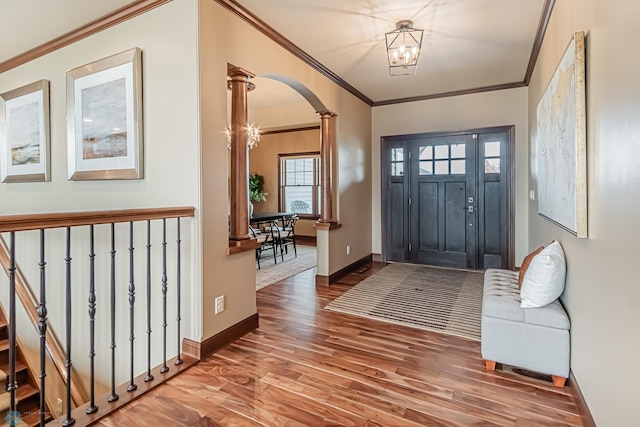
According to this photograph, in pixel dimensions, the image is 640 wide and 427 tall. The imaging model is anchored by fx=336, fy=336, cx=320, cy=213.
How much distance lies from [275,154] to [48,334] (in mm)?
5592

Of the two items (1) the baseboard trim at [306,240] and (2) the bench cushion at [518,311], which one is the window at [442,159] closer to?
(2) the bench cushion at [518,311]

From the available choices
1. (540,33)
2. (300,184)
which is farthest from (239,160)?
(300,184)

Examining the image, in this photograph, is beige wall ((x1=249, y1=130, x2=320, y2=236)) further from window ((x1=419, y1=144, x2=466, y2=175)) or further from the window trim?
window ((x1=419, y1=144, x2=466, y2=175))

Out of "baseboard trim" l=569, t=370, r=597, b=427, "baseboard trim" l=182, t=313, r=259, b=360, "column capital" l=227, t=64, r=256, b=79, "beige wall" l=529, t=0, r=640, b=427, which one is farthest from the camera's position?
"column capital" l=227, t=64, r=256, b=79

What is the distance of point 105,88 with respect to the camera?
8.96ft

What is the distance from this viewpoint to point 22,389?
9.84ft

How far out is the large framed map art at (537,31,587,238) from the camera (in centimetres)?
175

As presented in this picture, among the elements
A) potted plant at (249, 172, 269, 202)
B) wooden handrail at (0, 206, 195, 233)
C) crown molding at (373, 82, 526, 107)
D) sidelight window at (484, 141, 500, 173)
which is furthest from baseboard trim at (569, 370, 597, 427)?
potted plant at (249, 172, 269, 202)

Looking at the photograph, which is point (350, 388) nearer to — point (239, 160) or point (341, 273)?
point (239, 160)

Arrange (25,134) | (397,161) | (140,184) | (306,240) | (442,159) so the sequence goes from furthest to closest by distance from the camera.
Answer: (306,240), (397,161), (442,159), (25,134), (140,184)

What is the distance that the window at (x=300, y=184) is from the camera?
7609 mm

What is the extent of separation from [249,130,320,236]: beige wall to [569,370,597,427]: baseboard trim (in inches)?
232

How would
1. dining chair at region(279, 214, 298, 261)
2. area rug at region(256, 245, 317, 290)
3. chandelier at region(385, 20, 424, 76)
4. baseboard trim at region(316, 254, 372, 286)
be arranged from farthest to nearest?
dining chair at region(279, 214, 298, 261), area rug at region(256, 245, 317, 290), baseboard trim at region(316, 254, 372, 286), chandelier at region(385, 20, 424, 76)

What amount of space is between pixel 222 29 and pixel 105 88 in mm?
1111
